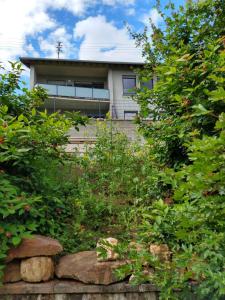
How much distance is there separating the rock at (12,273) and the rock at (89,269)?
1.00 ft

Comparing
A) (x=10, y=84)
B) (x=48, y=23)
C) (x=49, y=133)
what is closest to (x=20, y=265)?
(x=49, y=133)

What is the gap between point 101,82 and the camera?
21.4 meters

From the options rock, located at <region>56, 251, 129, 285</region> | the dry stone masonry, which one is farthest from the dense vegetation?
rock, located at <region>56, 251, 129, 285</region>

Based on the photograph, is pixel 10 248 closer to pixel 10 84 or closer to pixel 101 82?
pixel 10 84

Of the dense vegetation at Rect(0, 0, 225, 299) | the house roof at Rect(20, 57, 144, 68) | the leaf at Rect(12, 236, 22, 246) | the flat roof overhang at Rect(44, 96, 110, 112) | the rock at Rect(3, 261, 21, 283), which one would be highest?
the house roof at Rect(20, 57, 144, 68)

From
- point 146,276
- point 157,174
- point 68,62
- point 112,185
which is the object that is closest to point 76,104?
point 68,62

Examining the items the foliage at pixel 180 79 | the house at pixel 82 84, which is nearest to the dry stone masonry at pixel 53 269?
the foliage at pixel 180 79

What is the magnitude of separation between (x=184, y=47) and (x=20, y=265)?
227cm

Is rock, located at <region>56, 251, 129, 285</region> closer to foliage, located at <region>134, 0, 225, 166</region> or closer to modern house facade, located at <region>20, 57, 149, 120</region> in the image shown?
foliage, located at <region>134, 0, 225, 166</region>

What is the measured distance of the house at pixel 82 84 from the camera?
1905cm

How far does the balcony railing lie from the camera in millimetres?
18969

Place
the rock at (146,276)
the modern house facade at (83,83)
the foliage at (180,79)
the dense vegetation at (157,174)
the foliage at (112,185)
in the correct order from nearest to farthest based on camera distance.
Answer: the dense vegetation at (157,174) < the rock at (146,276) < the foliage at (180,79) < the foliage at (112,185) < the modern house facade at (83,83)

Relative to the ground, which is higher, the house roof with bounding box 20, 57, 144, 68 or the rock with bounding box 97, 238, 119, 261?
the house roof with bounding box 20, 57, 144, 68

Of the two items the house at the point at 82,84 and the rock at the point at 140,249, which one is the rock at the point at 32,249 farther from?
Answer: the house at the point at 82,84
